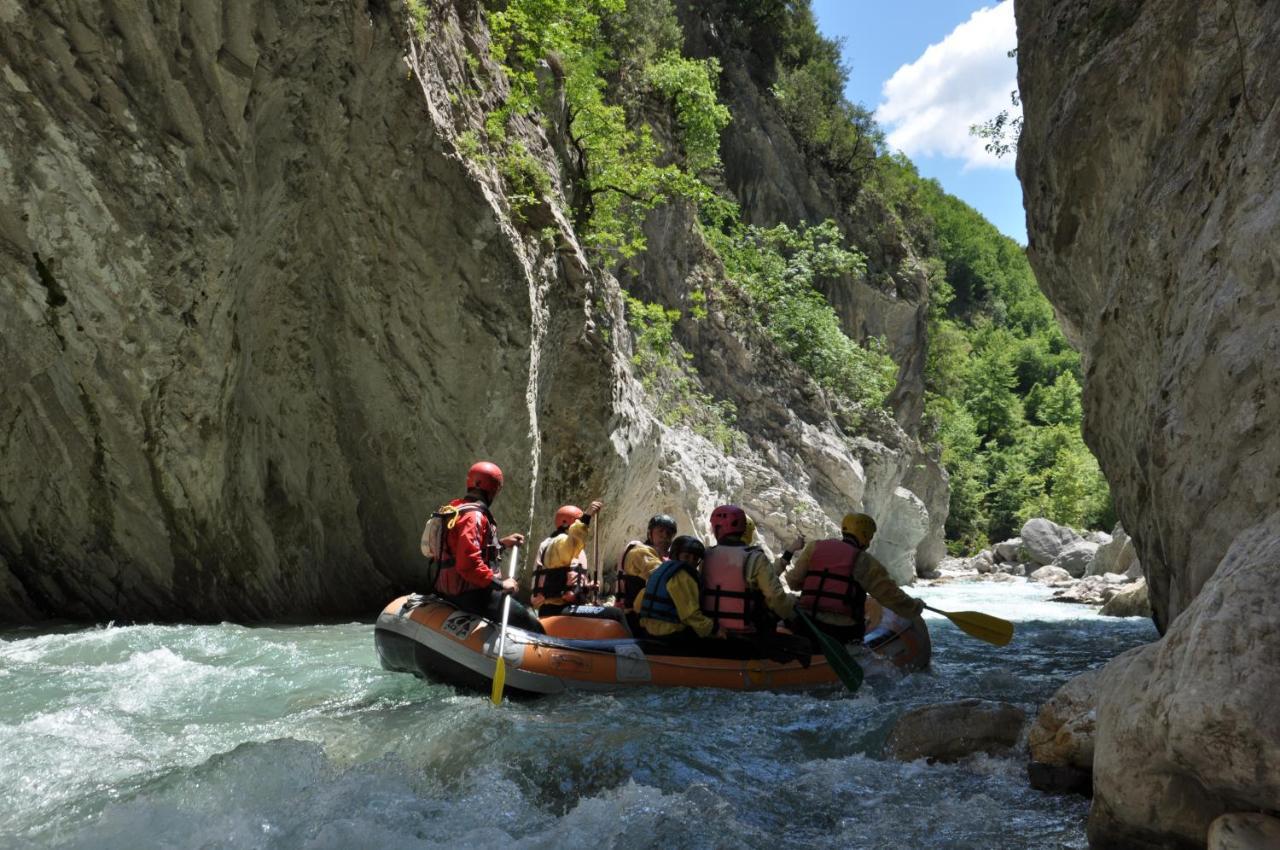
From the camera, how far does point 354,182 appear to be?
32.3ft

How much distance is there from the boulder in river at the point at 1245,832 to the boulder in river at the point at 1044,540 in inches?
1188

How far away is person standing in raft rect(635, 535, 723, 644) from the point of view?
284 inches

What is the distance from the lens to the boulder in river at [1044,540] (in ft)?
102

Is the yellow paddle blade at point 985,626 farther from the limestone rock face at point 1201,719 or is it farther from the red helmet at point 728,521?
the limestone rock face at point 1201,719

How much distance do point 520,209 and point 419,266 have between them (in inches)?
62.3

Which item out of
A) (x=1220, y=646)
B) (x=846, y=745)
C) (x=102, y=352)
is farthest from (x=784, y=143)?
(x=1220, y=646)

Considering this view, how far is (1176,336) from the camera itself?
6.06 m

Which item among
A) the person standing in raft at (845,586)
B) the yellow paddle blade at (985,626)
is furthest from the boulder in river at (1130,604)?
the person standing in raft at (845,586)

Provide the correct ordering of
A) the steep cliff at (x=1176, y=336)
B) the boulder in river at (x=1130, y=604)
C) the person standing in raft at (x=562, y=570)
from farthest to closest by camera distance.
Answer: the boulder in river at (x=1130, y=604), the person standing in raft at (x=562, y=570), the steep cliff at (x=1176, y=336)

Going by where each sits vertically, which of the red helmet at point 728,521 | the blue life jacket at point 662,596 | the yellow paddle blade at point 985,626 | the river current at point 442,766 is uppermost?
the red helmet at point 728,521

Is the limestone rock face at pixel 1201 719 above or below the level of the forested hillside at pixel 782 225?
below

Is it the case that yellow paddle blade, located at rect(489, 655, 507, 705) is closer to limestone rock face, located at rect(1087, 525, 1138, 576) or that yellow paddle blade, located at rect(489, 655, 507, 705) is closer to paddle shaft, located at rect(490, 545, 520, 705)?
paddle shaft, located at rect(490, 545, 520, 705)

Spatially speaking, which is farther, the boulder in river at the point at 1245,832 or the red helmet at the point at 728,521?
the red helmet at the point at 728,521

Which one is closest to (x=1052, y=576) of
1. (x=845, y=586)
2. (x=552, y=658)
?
(x=845, y=586)
